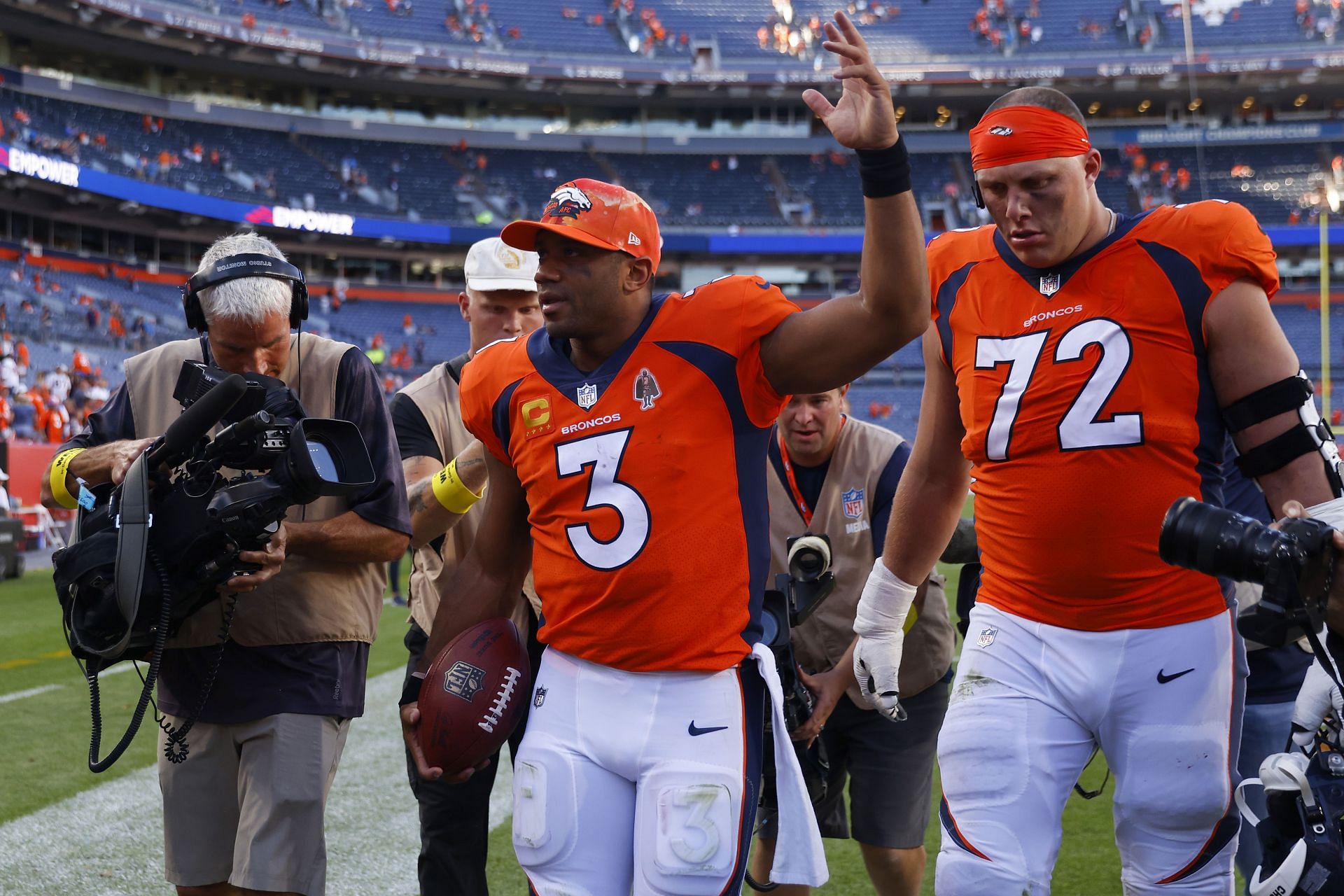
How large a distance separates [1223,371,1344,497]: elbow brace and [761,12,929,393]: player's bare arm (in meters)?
0.78

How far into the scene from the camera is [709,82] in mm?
40500

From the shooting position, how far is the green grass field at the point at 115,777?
182 inches

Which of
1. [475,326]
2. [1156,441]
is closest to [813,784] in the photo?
[1156,441]

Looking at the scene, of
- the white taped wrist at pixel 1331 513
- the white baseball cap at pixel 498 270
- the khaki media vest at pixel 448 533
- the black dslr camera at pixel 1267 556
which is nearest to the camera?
the black dslr camera at pixel 1267 556

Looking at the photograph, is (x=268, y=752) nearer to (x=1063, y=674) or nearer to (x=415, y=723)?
(x=415, y=723)

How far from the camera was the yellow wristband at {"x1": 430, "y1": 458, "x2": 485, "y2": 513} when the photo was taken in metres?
3.36

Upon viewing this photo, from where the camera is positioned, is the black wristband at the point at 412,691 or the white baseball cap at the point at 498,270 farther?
the white baseball cap at the point at 498,270

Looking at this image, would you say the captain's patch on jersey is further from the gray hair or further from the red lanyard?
the red lanyard

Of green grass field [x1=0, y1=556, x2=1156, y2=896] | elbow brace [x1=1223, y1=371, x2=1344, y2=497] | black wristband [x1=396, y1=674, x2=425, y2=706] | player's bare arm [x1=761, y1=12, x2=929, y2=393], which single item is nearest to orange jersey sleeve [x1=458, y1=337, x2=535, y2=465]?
black wristband [x1=396, y1=674, x2=425, y2=706]

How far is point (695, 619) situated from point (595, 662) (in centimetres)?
23

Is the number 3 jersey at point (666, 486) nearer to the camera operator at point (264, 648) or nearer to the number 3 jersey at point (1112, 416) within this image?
the number 3 jersey at point (1112, 416)

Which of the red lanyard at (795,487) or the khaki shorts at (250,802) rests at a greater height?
the red lanyard at (795,487)

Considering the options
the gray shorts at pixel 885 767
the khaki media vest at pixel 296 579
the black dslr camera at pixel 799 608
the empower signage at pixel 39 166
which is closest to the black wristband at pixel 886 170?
the black dslr camera at pixel 799 608

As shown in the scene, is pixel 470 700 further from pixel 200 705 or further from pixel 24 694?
pixel 24 694
